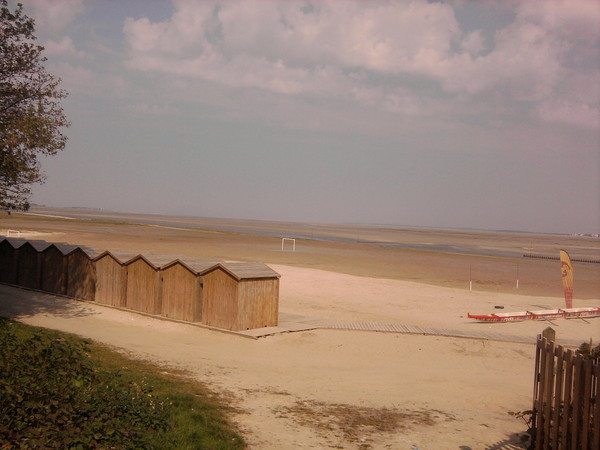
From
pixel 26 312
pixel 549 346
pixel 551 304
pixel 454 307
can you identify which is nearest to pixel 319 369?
pixel 549 346

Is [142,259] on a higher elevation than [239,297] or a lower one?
higher

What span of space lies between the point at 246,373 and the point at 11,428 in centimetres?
638

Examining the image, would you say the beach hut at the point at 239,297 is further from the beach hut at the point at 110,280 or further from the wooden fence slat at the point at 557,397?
the wooden fence slat at the point at 557,397

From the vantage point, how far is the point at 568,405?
629 cm

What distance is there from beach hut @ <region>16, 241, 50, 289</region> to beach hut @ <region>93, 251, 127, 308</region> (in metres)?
3.02

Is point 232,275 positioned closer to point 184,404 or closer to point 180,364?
point 180,364

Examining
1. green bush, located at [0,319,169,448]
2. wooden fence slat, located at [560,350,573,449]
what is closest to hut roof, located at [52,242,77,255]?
green bush, located at [0,319,169,448]

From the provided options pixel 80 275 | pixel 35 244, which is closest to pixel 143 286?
pixel 80 275

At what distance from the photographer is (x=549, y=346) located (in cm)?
685

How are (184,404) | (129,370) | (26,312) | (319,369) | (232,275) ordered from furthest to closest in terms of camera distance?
1. (26,312)
2. (232,275)
3. (319,369)
4. (129,370)
5. (184,404)

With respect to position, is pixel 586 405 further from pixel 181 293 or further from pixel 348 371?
pixel 181 293

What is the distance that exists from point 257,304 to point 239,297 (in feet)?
2.29

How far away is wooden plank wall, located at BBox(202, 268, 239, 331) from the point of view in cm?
1551

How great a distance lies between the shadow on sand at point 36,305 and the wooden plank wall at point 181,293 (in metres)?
2.42
